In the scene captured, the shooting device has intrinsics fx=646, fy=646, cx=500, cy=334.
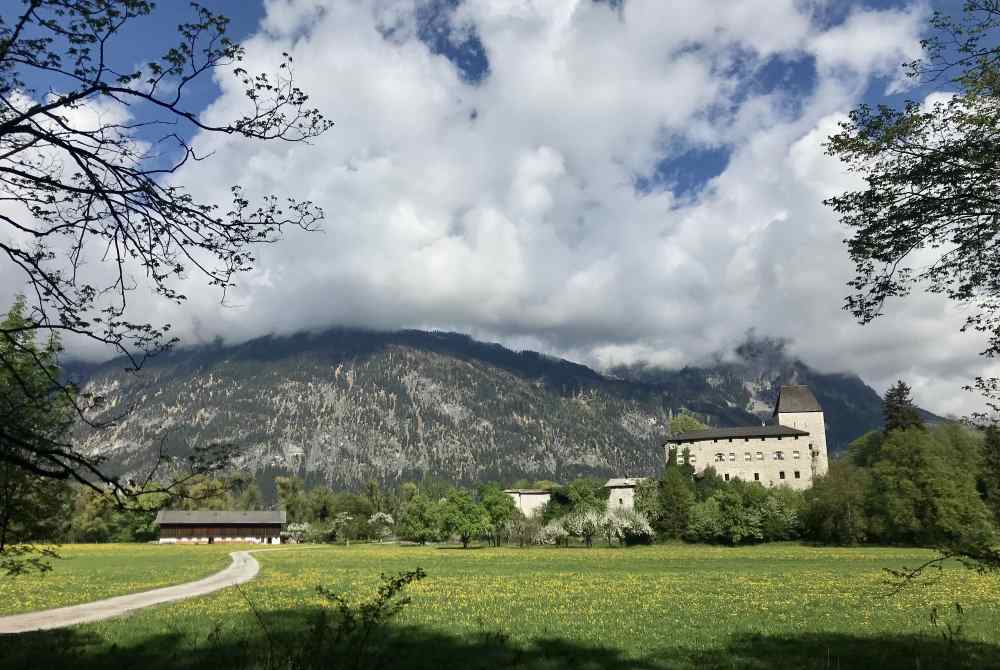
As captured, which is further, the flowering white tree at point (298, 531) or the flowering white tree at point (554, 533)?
the flowering white tree at point (298, 531)

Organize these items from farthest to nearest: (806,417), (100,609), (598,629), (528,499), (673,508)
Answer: (528,499) < (806,417) < (673,508) < (100,609) < (598,629)

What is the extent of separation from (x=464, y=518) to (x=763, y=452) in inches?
2800

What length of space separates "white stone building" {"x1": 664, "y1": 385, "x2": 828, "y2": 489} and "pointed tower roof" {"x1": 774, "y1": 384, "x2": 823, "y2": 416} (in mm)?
2710

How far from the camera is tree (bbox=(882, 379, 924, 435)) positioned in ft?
318

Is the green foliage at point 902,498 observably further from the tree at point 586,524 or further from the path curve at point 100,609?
the path curve at point 100,609

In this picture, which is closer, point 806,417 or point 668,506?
point 668,506

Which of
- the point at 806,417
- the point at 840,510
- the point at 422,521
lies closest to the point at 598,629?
the point at 840,510

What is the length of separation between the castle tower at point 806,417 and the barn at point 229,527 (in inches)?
4237

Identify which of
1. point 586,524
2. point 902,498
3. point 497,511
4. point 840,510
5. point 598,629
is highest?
point 902,498

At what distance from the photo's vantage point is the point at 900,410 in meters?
98.1

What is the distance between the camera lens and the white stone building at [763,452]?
126875 millimetres

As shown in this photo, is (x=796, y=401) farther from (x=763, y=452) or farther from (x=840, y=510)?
(x=840, y=510)

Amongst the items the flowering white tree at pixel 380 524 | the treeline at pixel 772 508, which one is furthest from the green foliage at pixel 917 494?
the flowering white tree at pixel 380 524

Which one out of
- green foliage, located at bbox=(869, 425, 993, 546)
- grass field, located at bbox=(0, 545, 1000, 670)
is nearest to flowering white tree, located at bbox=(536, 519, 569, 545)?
green foliage, located at bbox=(869, 425, 993, 546)
